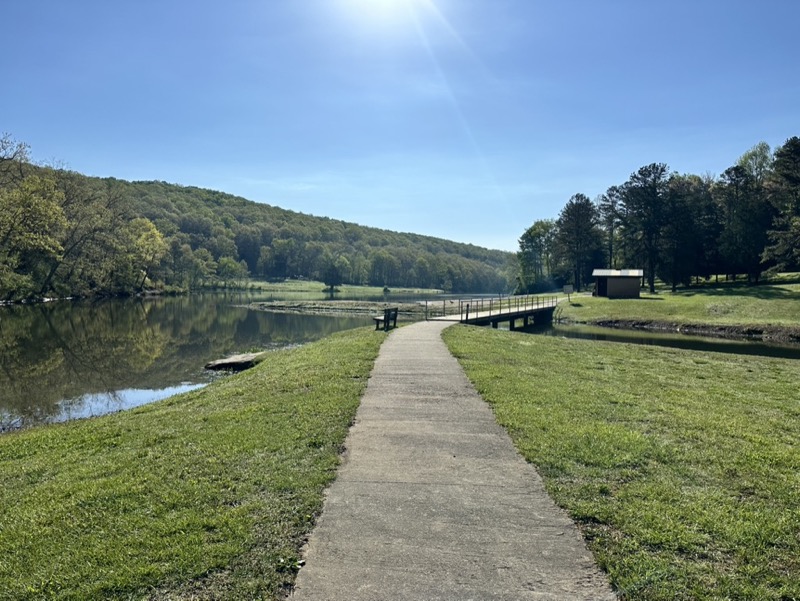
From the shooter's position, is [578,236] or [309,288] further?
[309,288]

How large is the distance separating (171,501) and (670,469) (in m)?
5.35

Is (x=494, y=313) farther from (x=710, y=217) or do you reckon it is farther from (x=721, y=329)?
(x=710, y=217)

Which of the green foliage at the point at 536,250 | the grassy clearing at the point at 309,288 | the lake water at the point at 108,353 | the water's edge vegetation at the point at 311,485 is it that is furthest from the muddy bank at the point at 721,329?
the grassy clearing at the point at 309,288

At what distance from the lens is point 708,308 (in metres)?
38.8

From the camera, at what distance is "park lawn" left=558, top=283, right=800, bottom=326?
115 ft

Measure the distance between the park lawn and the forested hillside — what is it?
52571 mm

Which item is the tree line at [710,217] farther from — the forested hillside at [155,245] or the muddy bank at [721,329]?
the forested hillside at [155,245]

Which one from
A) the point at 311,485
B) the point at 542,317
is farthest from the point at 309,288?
the point at 311,485

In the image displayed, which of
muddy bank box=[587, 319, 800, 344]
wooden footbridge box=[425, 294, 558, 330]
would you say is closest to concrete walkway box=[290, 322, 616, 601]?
wooden footbridge box=[425, 294, 558, 330]

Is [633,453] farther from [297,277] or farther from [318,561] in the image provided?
[297,277]

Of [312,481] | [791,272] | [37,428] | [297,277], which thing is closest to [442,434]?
[312,481]

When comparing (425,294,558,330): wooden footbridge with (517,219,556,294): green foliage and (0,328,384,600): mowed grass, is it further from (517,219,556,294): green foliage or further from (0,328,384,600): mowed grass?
(517,219,556,294): green foliage

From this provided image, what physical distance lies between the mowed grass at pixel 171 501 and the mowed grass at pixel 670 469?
2586 millimetres

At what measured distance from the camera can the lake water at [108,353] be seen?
14461 millimetres
